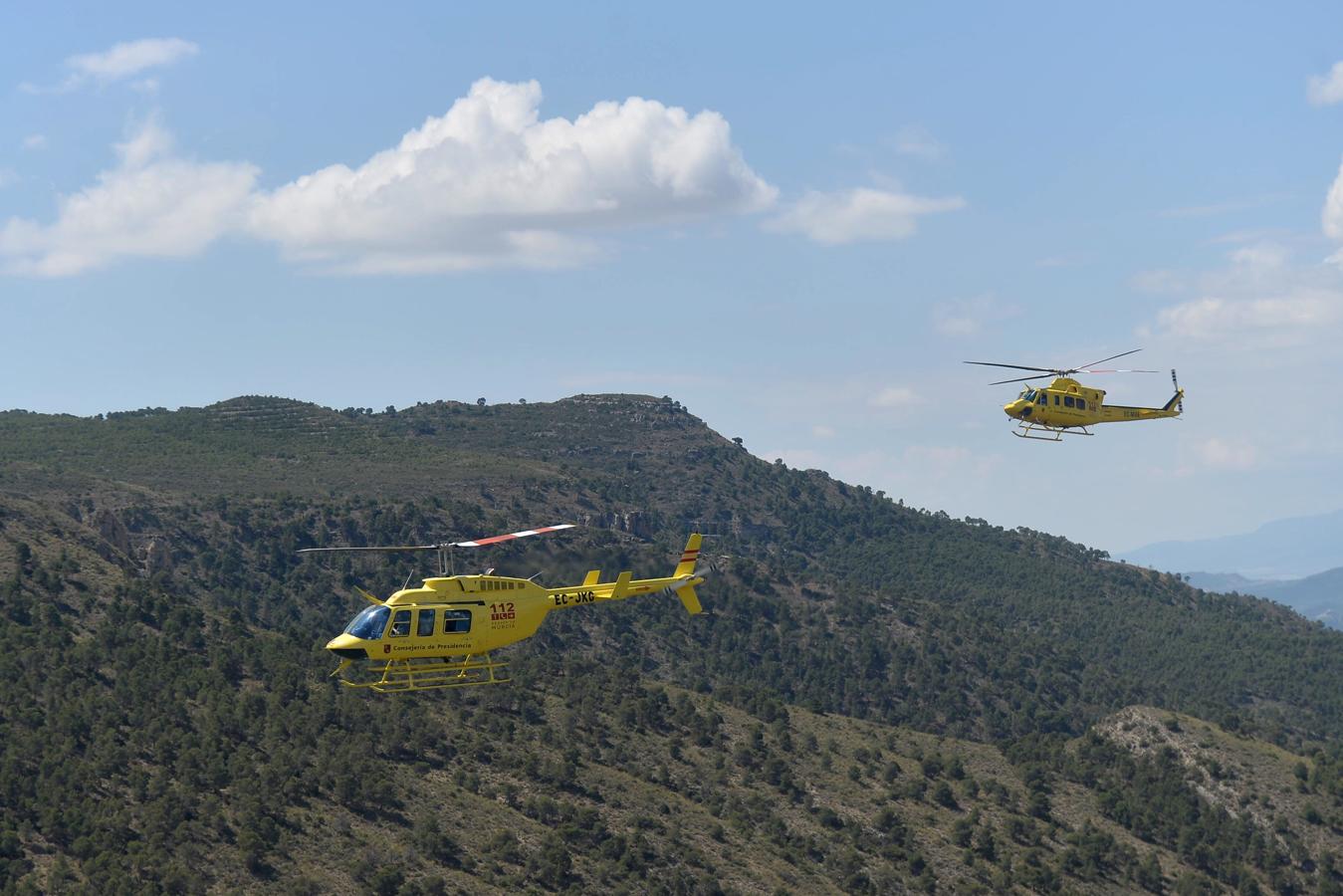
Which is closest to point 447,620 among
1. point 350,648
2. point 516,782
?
point 350,648

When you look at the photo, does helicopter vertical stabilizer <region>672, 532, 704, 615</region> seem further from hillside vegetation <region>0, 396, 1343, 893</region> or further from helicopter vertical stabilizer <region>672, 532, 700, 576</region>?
hillside vegetation <region>0, 396, 1343, 893</region>

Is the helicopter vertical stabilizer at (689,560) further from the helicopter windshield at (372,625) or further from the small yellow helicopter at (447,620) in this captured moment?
the helicopter windshield at (372,625)

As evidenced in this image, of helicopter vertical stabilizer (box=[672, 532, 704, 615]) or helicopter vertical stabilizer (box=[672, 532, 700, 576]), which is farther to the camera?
helicopter vertical stabilizer (box=[672, 532, 700, 576])

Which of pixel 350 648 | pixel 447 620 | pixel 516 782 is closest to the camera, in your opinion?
pixel 350 648

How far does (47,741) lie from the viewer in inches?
4235

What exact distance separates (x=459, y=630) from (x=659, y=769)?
68.6 meters

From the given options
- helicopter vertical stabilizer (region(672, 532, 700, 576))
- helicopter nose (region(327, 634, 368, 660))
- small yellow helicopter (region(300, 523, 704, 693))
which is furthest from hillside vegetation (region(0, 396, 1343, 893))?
helicopter nose (region(327, 634, 368, 660))

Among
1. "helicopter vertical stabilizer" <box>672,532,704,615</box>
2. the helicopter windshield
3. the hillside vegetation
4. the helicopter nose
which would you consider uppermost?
"helicopter vertical stabilizer" <box>672,532,704,615</box>

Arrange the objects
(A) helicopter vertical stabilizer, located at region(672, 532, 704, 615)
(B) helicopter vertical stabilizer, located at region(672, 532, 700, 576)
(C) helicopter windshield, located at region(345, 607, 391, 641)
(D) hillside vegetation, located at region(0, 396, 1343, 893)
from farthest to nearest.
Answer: (D) hillside vegetation, located at region(0, 396, 1343, 893), (B) helicopter vertical stabilizer, located at region(672, 532, 700, 576), (A) helicopter vertical stabilizer, located at region(672, 532, 704, 615), (C) helicopter windshield, located at region(345, 607, 391, 641)

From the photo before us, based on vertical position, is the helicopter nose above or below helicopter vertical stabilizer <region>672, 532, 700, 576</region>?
below

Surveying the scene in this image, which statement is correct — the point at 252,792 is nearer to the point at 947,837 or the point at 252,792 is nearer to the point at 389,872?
the point at 389,872

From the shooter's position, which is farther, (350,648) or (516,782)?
(516,782)

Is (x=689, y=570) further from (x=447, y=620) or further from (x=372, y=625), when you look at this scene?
(x=372, y=625)

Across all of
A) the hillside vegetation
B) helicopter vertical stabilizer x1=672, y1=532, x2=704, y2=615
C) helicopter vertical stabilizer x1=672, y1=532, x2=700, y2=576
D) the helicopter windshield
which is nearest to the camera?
the helicopter windshield
